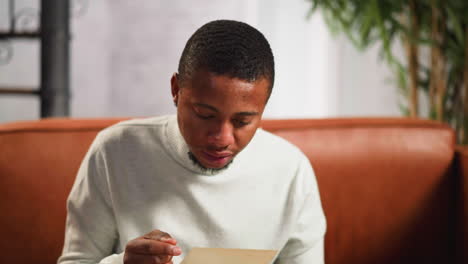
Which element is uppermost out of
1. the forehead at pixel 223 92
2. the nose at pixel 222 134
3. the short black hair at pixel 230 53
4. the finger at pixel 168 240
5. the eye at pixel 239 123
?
the short black hair at pixel 230 53

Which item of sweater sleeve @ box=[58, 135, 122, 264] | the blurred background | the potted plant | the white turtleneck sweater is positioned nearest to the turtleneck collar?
the white turtleneck sweater

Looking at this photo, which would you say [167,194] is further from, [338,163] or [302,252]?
[338,163]

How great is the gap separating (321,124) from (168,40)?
4.71 ft

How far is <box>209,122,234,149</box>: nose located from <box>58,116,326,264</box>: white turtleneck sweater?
0.20 metres

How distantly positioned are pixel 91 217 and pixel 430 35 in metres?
1.52

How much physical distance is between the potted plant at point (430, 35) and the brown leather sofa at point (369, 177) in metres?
0.51

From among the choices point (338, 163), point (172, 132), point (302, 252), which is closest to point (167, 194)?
point (172, 132)

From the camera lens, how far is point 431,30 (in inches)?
75.9

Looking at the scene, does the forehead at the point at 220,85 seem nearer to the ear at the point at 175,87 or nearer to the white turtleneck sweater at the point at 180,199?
the ear at the point at 175,87

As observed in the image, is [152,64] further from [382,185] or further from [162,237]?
[162,237]

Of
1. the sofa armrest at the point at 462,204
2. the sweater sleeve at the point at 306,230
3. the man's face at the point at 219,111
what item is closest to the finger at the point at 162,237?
the man's face at the point at 219,111

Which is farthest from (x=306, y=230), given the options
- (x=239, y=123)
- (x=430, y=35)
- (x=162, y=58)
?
(x=162, y=58)

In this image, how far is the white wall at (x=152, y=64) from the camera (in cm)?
248

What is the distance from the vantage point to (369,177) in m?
1.28
